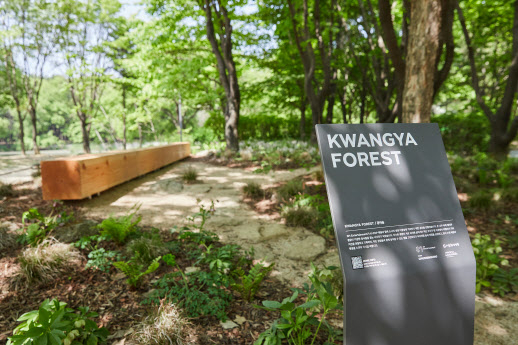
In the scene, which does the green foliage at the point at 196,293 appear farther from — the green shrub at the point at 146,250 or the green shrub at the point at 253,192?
the green shrub at the point at 253,192

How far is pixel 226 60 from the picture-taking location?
10891mm

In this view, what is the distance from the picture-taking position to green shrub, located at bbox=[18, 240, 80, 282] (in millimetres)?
2625

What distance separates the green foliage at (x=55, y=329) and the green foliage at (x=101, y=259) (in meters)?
0.91

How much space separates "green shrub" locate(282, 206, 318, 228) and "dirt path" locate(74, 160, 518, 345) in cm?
17

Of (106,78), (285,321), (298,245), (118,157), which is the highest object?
(106,78)

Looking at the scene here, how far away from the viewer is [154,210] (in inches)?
197

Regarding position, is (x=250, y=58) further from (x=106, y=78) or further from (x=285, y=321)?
(x=285, y=321)

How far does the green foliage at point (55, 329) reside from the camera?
5.31 ft

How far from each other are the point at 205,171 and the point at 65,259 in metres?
6.16

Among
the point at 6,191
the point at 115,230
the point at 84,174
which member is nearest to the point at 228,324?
the point at 115,230

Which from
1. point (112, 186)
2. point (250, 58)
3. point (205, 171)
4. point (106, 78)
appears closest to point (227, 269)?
point (112, 186)

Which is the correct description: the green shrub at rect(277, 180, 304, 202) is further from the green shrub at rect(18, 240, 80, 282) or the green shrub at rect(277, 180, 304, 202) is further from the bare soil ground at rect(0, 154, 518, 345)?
the green shrub at rect(18, 240, 80, 282)

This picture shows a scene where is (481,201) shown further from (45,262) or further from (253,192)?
(45,262)

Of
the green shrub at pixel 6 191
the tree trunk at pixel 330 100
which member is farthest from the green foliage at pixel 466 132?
the green shrub at pixel 6 191
